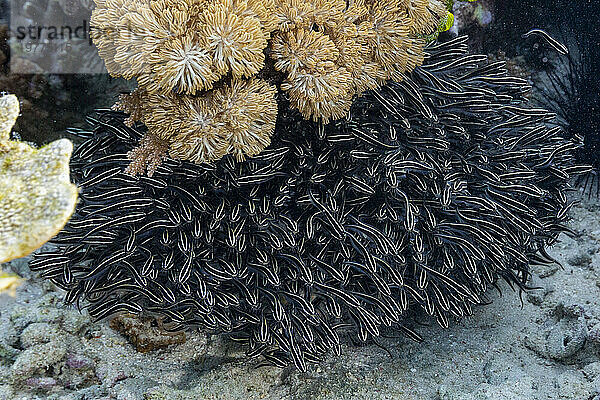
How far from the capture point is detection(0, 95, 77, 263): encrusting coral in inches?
42.4

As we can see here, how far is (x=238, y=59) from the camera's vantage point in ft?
6.70

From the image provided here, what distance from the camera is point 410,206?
8.80 feet

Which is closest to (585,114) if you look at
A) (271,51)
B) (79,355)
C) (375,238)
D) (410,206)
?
(410,206)

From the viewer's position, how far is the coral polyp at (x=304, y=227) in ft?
8.24

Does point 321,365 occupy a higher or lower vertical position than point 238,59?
lower

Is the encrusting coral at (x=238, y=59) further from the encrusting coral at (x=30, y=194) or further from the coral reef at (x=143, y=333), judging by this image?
the coral reef at (x=143, y=333)

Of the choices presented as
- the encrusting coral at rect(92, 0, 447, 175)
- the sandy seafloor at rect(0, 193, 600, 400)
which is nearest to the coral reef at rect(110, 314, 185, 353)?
the sandy seafloor at rect(0, 193, 600, 400)

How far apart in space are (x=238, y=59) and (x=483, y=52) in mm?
3235

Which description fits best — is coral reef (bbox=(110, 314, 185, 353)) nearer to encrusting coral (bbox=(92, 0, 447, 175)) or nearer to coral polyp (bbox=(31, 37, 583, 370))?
coral polyp (bbox=(31, 37, 583, 370))

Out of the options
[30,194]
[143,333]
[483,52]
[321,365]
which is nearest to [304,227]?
[321,365]

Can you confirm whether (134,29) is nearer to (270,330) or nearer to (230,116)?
(230,116)

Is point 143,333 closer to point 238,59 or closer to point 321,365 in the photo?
point 321,365

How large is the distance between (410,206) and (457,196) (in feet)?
1.12

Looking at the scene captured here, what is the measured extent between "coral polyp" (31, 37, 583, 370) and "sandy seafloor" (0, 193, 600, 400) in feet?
0.67
